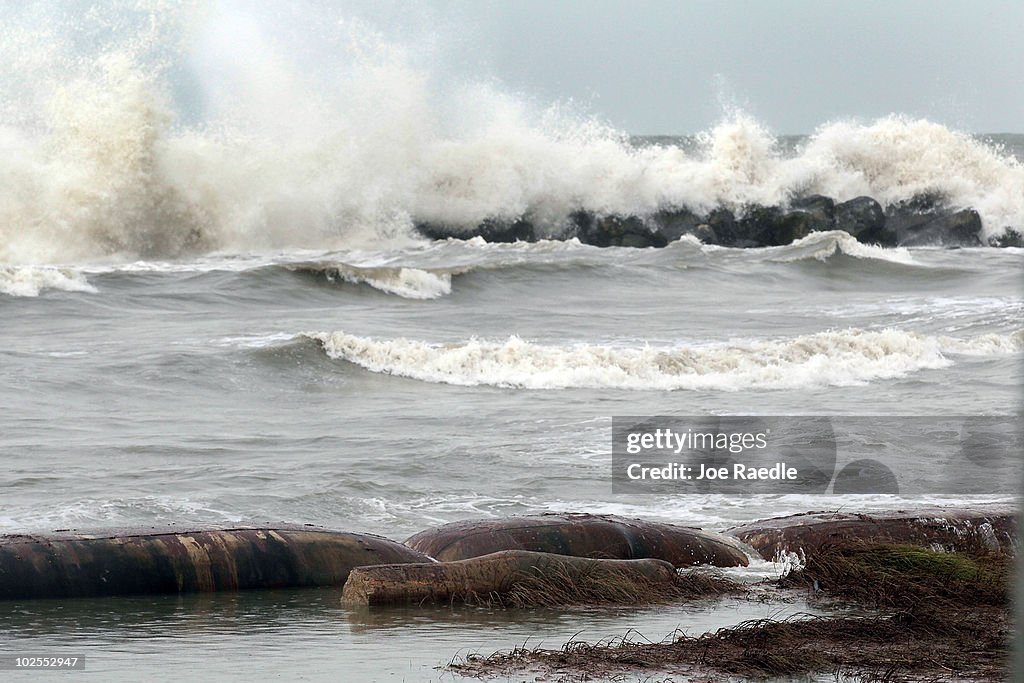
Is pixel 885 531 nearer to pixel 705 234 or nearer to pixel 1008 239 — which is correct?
pixel 705 234

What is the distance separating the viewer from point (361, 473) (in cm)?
959

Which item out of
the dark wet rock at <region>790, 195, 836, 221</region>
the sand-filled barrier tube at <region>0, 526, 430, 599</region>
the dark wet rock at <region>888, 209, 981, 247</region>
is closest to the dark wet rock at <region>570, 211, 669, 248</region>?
the dark wet rock at <region>790, 195, 836, 221</region>

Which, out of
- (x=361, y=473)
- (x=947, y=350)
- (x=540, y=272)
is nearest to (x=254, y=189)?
(x=540, y=272)

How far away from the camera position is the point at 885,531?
6.61 meters

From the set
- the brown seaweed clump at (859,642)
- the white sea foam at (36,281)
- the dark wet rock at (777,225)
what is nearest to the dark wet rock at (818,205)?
the dark wet rock at (777,225)

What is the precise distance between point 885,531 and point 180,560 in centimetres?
311

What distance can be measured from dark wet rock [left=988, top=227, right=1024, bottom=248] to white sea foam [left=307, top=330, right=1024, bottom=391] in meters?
17.5

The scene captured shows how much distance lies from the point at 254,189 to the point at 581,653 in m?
28.9

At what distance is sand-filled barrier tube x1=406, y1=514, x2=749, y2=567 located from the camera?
6.32m

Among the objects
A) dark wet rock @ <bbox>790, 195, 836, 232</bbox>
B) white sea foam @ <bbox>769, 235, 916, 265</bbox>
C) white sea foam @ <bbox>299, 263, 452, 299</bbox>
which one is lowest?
white sea foam @ <bbox>299, 263, 452, 299</bbox>

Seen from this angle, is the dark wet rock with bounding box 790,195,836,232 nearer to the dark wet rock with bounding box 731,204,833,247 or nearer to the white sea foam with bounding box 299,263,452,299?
the dark wet rock with bounding box 731,204,833,247

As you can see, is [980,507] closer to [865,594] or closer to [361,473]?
[865,594]

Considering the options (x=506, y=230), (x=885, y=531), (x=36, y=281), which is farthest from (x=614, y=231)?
(x=885, y=531)

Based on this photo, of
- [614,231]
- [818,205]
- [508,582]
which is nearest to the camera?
[508,582]
